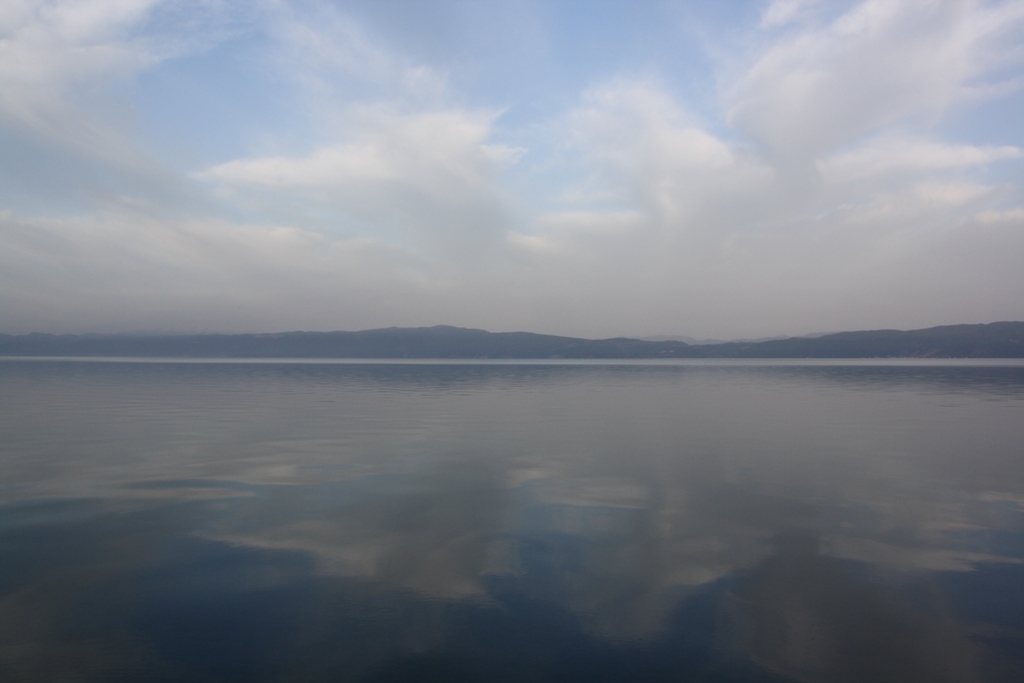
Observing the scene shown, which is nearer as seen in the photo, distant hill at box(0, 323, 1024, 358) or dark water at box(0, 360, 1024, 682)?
dark water at box(0, 360, 1024, 682)

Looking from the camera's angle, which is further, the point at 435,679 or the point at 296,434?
the point at 296,434

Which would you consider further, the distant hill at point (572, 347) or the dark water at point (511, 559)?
the distant hill at point (572, 347)

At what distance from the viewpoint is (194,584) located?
684cm

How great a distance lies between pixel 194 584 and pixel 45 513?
14.7 ft

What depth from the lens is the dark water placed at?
5.31 metres

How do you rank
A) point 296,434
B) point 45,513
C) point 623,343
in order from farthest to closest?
point 623,343 → point 296,434 → point 45,513

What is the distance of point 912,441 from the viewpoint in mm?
16406

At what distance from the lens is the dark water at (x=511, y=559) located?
531 centimetres

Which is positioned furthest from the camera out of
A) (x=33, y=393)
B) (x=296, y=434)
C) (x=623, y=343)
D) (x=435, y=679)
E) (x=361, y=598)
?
(x=623, y=343)

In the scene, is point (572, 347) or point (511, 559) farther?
point (572, 347)

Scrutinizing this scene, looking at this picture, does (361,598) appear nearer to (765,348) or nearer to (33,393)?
(33,393)

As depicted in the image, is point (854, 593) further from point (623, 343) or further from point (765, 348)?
point (623, 343)

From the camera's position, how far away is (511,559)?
761 centimetres

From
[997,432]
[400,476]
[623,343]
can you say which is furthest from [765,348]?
[400,476]
